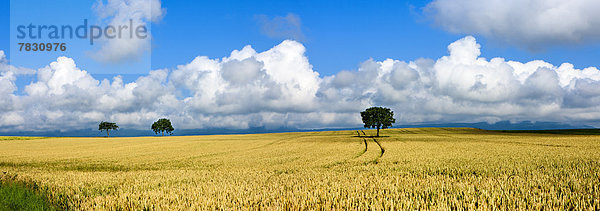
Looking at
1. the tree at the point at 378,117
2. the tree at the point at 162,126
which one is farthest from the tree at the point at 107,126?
the tree at the point at 378,117

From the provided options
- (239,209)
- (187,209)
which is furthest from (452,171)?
(187,209)

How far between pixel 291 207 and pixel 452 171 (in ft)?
25.1

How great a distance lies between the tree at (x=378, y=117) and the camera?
73.9 meters

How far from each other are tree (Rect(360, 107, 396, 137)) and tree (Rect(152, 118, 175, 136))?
107 metres

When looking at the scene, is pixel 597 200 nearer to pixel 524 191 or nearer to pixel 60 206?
pixel 524 191

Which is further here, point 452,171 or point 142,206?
point 452,171

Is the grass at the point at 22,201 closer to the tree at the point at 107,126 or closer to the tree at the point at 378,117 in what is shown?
the tree at the point at 378,117

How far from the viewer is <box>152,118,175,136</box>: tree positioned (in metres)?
144

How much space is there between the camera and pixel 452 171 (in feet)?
34.8

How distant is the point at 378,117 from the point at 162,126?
112 metres

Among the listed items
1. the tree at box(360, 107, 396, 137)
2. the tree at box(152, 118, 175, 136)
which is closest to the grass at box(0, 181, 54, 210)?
the tree at box(360, 107, 396, 137)

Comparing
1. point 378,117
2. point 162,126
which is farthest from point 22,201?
point 162,126

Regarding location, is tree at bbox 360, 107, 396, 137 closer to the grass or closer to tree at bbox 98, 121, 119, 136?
the grass

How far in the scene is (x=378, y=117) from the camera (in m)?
73.9
